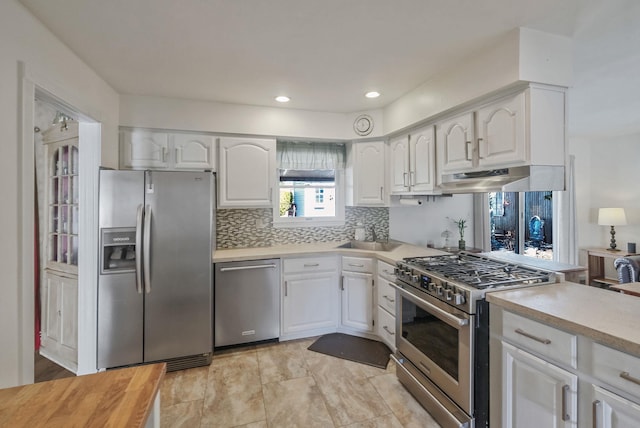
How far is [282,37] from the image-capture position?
1831 millimetres

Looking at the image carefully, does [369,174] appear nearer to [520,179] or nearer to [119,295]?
[520,179]

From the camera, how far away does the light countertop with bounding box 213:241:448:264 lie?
2.76m

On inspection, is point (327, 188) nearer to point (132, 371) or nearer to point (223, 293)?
point (223, 293)

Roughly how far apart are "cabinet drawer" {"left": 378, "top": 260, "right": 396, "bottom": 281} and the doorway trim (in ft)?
8.05

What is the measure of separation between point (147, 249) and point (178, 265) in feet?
0.89

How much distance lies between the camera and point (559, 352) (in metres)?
1.30

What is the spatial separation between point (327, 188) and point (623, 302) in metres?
2.73

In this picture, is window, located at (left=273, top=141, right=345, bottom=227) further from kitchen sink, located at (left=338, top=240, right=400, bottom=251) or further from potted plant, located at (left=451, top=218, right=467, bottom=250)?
potted plant, located at (left=451, top=218, right=467, bottom=250)

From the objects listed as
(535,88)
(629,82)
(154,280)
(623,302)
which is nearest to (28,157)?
(154,280)

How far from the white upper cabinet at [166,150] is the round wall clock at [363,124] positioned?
61.3 inches

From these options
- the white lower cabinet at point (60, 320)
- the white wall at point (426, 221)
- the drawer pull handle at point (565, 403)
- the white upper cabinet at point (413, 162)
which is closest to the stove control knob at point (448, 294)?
the drawer pull handle at point (565, 403)

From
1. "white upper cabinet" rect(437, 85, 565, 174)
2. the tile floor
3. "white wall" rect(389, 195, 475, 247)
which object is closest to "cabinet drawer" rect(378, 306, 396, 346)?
the tile floor

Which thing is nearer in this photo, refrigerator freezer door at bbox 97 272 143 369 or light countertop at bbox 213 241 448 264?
refrigerator freezer door at bbox 97 272 143 369

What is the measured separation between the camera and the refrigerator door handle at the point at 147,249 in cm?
238
